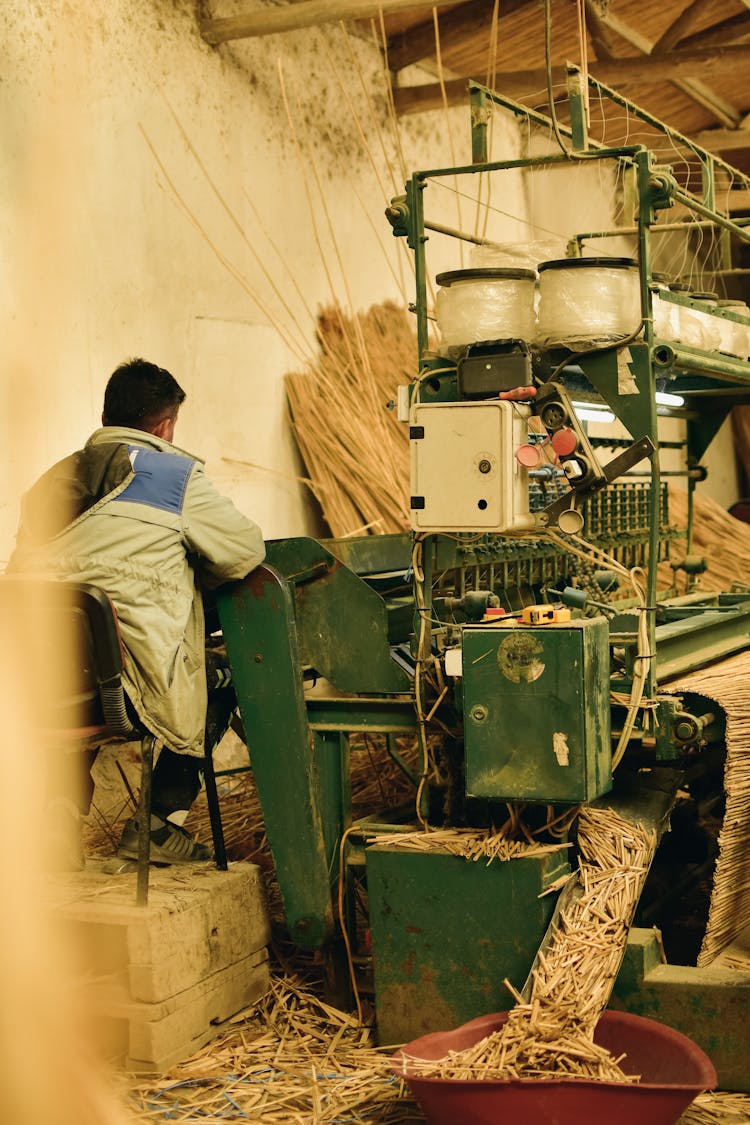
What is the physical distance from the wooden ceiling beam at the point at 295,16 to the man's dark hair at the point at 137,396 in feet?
8.86

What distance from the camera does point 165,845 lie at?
351 centimetres

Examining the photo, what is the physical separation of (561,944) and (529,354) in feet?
4.50

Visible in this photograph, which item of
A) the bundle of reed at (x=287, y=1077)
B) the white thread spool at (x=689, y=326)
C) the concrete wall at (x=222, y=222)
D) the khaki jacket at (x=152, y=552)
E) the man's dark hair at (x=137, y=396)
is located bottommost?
the bundle of reed at (x=287, y=1077)

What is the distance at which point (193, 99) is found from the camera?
5.73 m

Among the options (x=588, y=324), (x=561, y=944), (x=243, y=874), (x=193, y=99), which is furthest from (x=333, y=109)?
(x=561, y=944)

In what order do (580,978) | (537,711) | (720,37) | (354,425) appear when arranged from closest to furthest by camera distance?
(580,978) < (537,711) < (354,425) < (720,37)

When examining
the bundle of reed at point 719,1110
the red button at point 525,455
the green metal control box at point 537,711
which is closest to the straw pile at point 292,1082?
the bundle of reed at point 719,1110

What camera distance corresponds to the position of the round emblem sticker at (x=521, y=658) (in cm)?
287

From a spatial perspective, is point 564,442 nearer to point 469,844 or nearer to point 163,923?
point 469,844

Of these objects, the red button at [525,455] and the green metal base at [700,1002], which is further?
the red button at [525,455]

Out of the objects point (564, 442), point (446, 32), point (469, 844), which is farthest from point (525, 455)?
point (446, 32)

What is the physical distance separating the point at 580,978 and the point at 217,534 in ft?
4.69

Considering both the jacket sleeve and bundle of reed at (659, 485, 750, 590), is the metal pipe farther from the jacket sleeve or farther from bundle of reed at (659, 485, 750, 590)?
bundle of reed at (659, 485, 750, 590)

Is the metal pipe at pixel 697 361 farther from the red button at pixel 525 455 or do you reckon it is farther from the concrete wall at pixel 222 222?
the concrete wall at pixel 222 222
